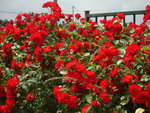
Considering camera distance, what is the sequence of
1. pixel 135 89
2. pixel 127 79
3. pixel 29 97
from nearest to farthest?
pixel 135 89 → pixel 127 79 → pixel 29 97

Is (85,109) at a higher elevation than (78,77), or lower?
lower

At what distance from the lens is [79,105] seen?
191 centimetres

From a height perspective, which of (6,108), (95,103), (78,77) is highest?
(78,77)

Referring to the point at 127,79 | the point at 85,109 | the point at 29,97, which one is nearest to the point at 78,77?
the point at 85,109

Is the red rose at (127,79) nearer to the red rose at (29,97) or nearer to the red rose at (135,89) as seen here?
the red rose at (135,89)

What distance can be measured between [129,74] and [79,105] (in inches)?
16.2

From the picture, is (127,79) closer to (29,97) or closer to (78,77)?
(78,77)

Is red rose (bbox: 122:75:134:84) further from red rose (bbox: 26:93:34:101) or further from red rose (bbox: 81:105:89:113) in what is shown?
red rose (bbox: 26:93:34:101)

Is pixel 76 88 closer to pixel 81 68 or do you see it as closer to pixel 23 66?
pixel 81 68

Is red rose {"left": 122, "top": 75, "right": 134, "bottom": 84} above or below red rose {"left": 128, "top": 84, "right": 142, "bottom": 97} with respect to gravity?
above

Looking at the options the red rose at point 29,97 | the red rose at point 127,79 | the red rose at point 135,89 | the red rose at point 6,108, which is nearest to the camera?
the red rose at point 135,89

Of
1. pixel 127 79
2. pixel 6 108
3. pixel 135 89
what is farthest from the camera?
pixel 6 108

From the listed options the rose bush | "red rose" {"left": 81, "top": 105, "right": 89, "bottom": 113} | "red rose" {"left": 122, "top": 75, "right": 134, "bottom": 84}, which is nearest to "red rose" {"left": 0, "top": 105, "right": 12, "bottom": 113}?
the rose bush

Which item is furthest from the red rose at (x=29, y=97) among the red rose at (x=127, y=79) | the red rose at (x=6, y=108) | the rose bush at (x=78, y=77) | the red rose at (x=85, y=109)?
the red rose at (x=127, y=79)
